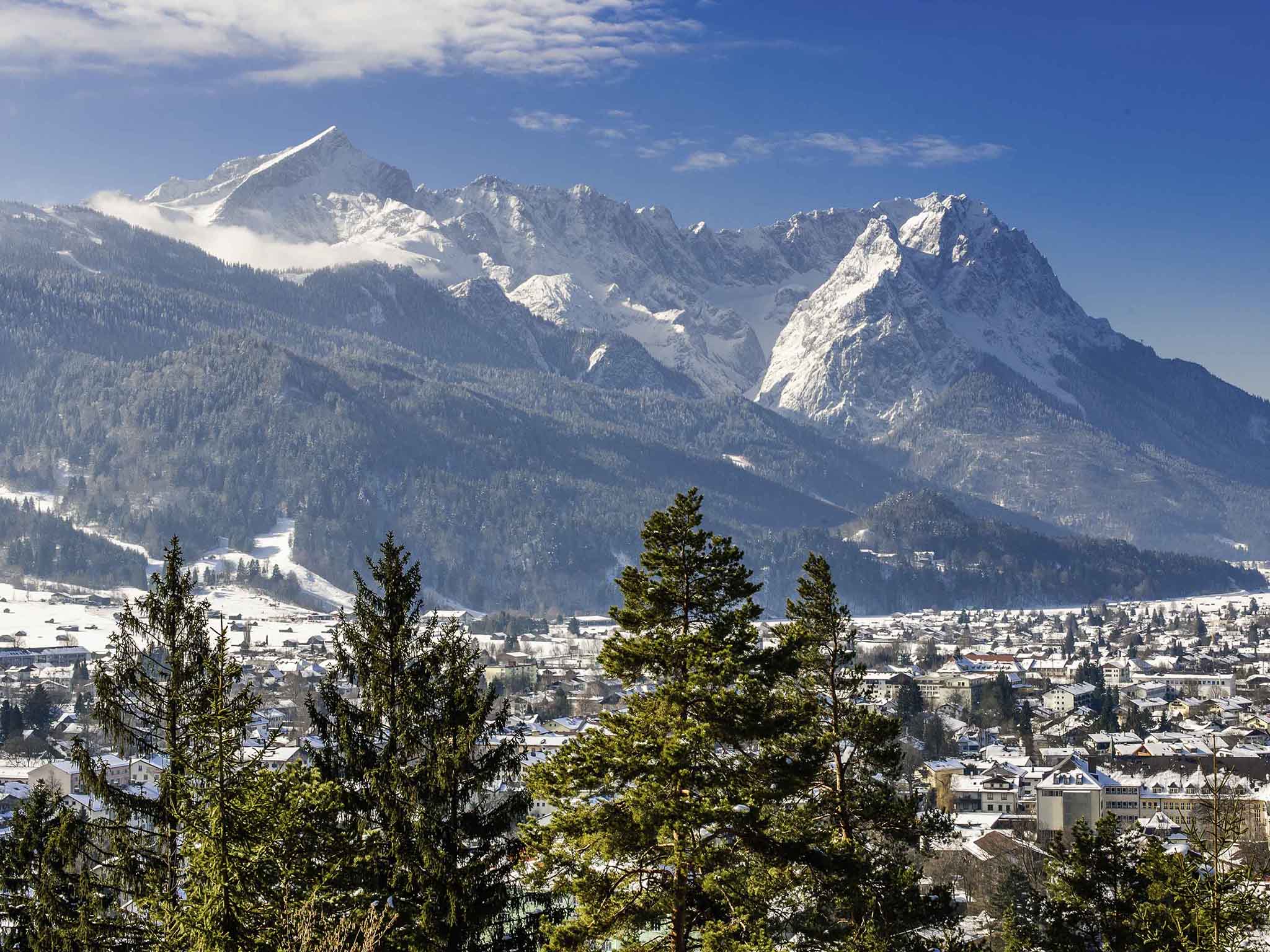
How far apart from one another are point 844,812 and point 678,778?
704 centimetres

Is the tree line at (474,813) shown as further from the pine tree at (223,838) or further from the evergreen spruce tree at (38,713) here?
the evergreen spruce tree at (38,713)

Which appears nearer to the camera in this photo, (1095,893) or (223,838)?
(223,838)

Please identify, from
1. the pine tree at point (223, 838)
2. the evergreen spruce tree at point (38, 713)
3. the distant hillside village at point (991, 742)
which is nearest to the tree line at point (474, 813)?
the pine tree at point (223, 838)

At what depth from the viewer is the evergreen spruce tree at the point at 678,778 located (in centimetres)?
2602

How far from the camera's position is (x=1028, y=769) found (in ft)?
412

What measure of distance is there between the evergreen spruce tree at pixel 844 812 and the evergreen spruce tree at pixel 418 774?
206 inches

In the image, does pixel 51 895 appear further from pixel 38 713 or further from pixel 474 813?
pixel 38 713

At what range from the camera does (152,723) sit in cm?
2738

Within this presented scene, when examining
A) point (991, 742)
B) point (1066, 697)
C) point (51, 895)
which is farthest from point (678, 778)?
point (1066, 697)

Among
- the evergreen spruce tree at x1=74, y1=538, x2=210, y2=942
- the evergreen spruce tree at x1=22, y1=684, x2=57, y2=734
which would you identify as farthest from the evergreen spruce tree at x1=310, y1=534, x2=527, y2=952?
the evergreen spruce tree at x1=22, y1=684, x2=57, y2=734

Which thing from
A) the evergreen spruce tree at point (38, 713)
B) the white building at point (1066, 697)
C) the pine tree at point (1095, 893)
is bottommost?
the evergreen spruce tree at point (38, 713)

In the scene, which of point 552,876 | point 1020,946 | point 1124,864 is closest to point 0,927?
point 552,876

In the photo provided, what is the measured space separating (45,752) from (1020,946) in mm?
100317

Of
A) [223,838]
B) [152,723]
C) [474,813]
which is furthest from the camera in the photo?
[474,813]
